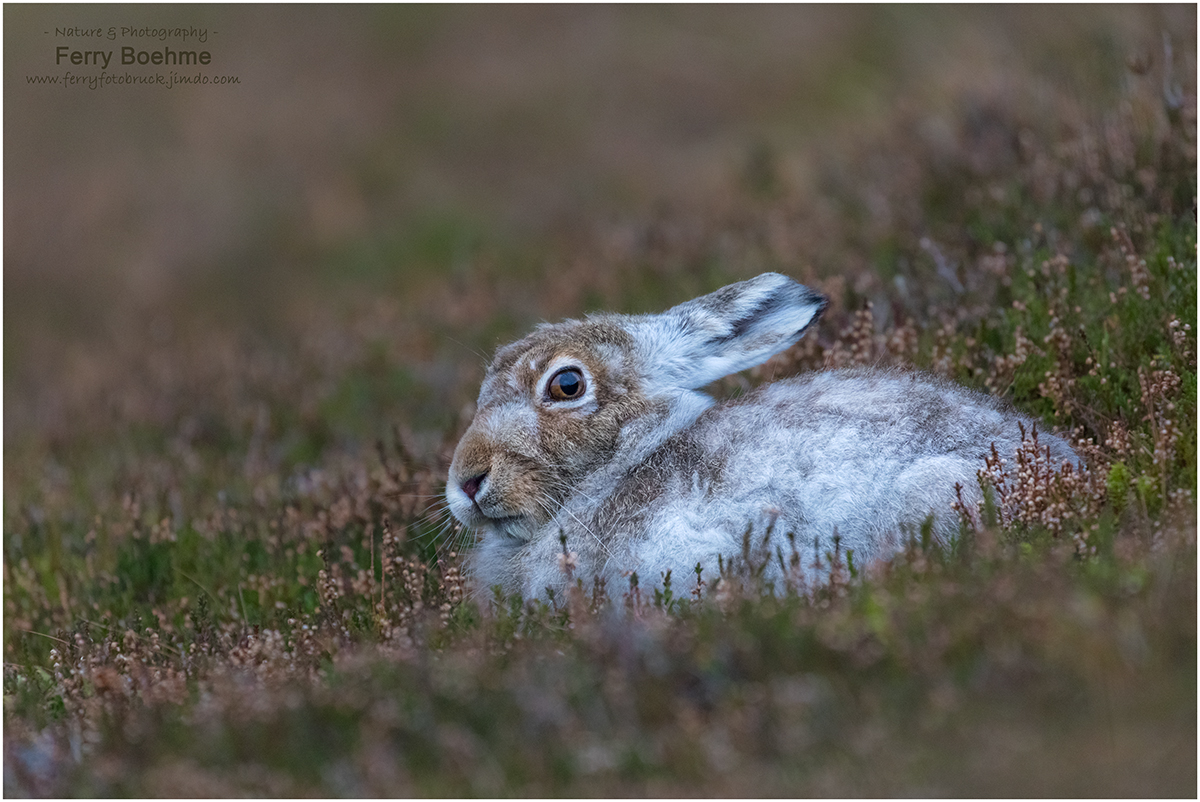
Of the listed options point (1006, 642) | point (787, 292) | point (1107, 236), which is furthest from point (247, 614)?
point (1107, 236)

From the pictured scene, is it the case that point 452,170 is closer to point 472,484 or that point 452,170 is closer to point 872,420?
point 472,484

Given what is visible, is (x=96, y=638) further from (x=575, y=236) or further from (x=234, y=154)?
(x=234, y=154)

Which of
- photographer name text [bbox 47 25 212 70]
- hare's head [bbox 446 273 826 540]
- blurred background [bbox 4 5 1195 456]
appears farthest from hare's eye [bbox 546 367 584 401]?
photographer name text [bbox 47 25 212 70]

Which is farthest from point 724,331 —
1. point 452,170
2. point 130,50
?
point 452,170

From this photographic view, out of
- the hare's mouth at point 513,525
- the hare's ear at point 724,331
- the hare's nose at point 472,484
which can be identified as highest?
the hare's ear at point 724,331

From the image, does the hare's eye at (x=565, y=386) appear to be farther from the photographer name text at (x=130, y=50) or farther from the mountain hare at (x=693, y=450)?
the photographer name text at (x=130, y=50)

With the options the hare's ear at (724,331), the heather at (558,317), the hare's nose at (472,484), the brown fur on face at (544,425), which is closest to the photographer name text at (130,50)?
the heather at (558,317)

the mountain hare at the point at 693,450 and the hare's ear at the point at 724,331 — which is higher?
the hare's ear at the point at 724,331
